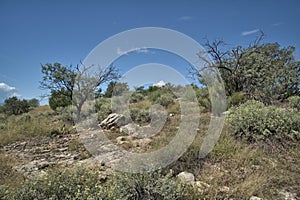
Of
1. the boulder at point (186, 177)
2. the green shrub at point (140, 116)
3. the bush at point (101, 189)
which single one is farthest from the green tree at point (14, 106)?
the boulder at point (186, 177)

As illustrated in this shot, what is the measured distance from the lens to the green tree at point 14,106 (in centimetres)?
1374

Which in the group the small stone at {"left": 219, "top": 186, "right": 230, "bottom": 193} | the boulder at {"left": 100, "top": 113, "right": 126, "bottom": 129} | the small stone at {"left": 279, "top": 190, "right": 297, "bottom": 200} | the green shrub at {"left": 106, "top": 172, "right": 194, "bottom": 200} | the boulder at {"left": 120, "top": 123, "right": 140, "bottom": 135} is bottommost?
the small stone at {"left": 279, "top": 190, "right": 297, "bottom": 200}

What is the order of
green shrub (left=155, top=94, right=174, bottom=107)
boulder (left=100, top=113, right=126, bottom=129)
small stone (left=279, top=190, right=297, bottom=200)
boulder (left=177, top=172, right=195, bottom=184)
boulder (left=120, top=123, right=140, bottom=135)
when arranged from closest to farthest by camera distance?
small stone (left=279, top=190, right=297, bottom=200), boulder (left=177, top=172, right=195, bottom=184), boulder (left=120, top=123, right=140, bottom=135), boulder (left=100, top=113, right=126, bottom=129), green shrub (left=155, top=94, right=174, bottom=107)

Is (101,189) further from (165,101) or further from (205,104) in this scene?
(165,101)

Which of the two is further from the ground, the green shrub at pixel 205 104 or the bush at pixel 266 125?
the green shrub at pixel 205 104

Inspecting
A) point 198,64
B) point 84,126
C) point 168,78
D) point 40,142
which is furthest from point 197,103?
point 40,142

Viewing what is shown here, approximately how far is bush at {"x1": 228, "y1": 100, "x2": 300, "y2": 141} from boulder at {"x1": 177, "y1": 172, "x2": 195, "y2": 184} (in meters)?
2.14

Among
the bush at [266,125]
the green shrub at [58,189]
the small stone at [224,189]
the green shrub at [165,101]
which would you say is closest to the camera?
the green shrub at [58,189]

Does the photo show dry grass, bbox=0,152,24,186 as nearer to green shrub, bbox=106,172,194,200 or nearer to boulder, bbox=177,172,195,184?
A: green shrub, bbox=106,172,194,200

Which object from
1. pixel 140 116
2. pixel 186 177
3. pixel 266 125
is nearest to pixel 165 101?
pixel 140 116

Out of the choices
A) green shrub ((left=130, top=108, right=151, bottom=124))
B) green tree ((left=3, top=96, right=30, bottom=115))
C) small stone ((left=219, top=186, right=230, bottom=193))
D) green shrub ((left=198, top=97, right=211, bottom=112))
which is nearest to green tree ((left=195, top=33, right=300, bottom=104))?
green shrub ((left=198, top=97, right=211, bottom=112))

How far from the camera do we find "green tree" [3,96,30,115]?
13742 mm

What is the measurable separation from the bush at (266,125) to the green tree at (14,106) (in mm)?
15458

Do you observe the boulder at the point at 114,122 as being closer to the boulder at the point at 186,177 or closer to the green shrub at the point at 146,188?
the boulder at the point at 186,177
